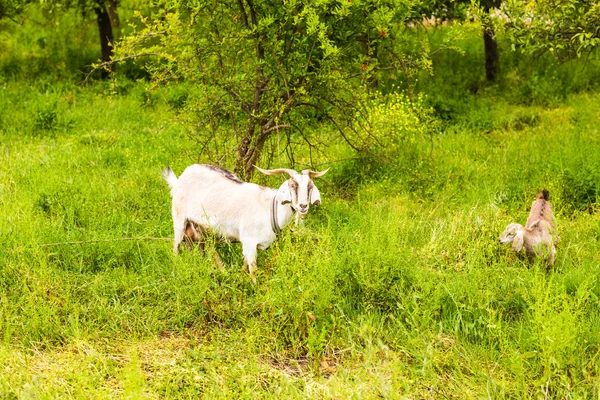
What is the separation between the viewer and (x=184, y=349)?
4.69m

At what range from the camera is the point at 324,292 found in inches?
191

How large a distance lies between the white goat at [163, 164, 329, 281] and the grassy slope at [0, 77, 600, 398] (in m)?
0.21

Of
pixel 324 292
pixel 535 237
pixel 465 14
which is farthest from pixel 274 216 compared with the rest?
pixel 465 14

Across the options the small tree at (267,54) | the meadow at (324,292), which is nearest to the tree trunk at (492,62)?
the meadow at (324,292)

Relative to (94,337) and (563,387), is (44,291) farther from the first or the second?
(563,387)

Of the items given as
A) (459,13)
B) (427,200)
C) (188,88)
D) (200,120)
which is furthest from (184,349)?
(459,13)

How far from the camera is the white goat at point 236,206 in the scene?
512 cm

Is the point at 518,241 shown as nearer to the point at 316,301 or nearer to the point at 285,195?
the point at 316,301

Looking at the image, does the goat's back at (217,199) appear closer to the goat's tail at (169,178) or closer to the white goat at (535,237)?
the goat's tail at (169,178)

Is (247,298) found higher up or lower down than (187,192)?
lower down

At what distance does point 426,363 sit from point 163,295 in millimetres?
2132

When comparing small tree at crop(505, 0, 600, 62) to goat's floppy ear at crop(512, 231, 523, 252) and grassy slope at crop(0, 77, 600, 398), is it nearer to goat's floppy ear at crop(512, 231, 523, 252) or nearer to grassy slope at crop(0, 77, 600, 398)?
grassy slope at crop(0, 77, 600, 398)

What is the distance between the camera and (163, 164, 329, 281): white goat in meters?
5.12

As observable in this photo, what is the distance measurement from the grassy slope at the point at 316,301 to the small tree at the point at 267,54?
843 mm
